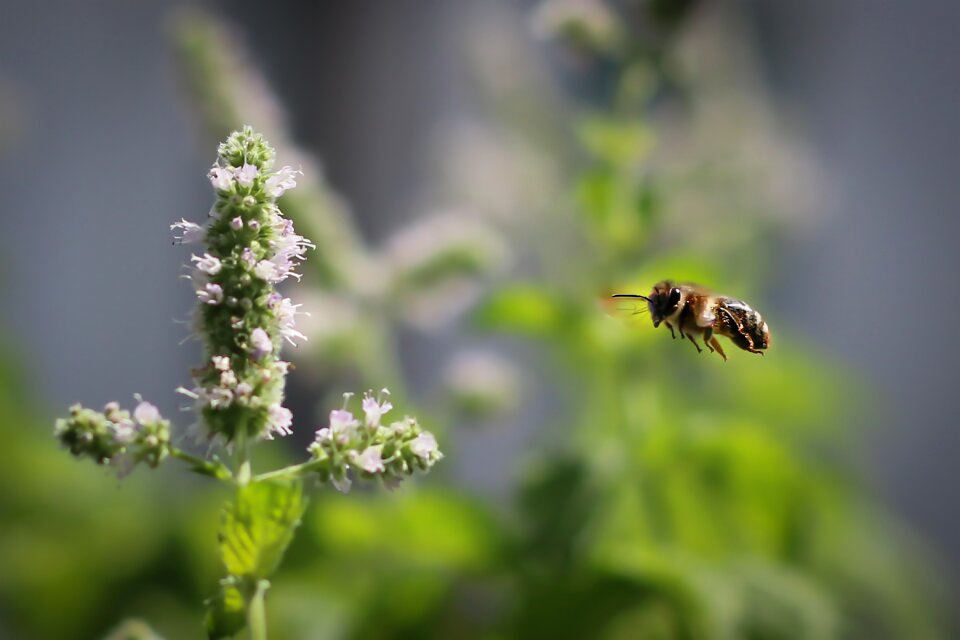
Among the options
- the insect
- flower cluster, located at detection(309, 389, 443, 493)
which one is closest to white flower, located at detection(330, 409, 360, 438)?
flower cluster, located at detection(309, 389, 443, 493)

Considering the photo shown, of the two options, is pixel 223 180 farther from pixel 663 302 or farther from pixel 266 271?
pixel 663 302

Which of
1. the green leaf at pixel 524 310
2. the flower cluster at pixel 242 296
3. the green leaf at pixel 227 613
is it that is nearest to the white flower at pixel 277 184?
the flower cluster at pixel 242 296

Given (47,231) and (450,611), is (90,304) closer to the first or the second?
(47,231)

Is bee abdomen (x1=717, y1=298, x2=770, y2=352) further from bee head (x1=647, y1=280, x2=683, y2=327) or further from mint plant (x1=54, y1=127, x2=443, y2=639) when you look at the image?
mint plant (x1=54, y1=127, x2=443, y2=639)

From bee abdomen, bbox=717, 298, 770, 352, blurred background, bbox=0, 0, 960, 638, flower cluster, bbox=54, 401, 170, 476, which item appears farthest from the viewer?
blurred background, bbox=0, 0, 960, 638

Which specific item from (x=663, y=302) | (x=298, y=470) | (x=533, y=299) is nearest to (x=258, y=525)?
(x=298, y=470)

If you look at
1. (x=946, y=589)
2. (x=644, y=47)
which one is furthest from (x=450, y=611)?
(x=946, y=589)

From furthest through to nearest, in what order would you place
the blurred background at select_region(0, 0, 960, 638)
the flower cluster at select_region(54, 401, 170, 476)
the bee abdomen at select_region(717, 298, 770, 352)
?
the blurred background at select_region(0, 0, 960, 638) → the bee abdomen at select_region(717, 298, 770, 352) → the flower cluster at select_region(54, 401, 170, 476)
